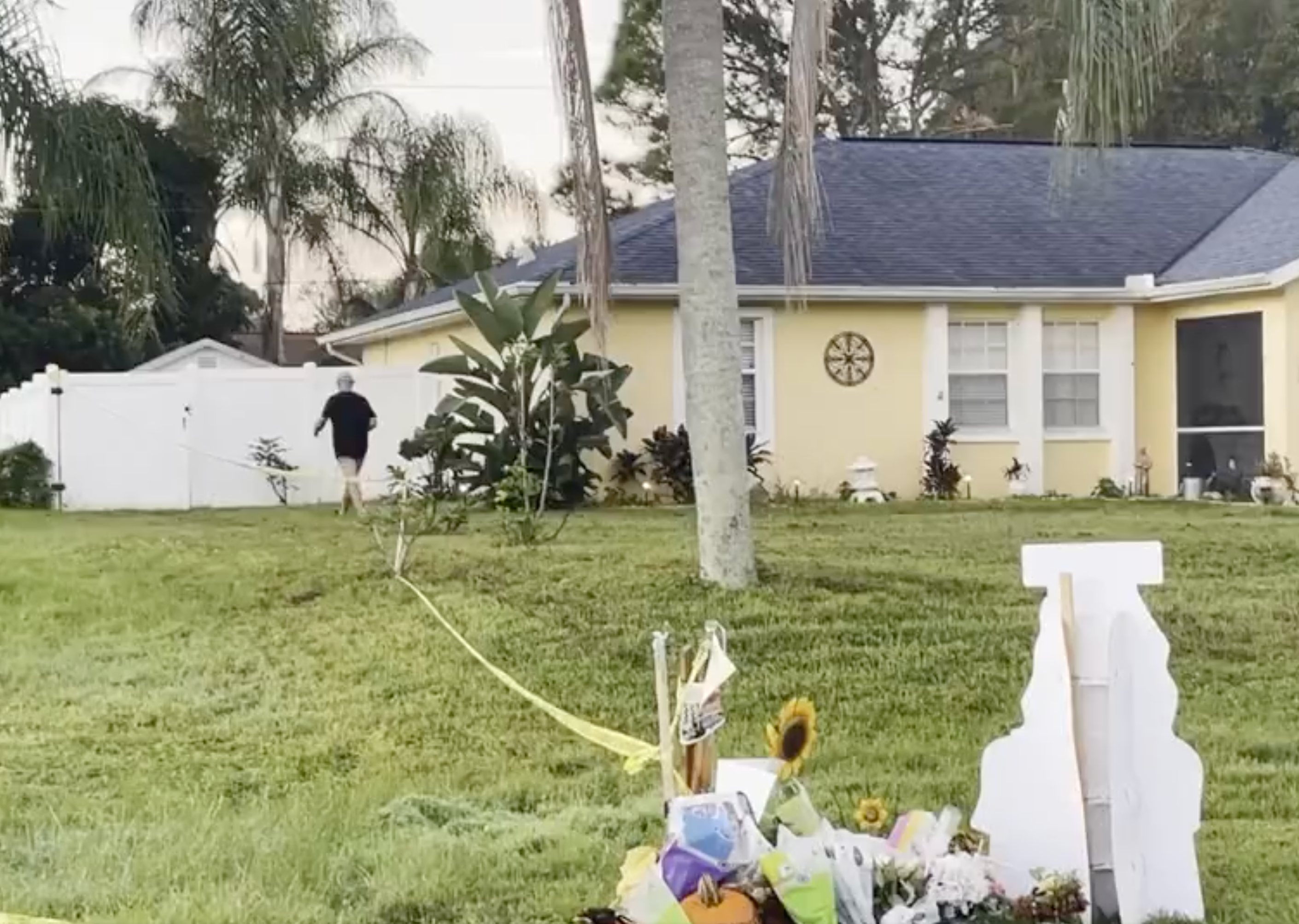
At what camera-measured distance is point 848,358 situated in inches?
741

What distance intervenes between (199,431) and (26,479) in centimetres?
205

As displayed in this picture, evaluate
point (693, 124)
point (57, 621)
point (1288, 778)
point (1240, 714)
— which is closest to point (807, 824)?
point (1288, 778)

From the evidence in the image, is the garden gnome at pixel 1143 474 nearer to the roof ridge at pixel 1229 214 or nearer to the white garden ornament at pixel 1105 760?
the roof ridge at pixel 1229 214

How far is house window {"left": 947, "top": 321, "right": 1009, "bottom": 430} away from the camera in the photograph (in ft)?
63.3

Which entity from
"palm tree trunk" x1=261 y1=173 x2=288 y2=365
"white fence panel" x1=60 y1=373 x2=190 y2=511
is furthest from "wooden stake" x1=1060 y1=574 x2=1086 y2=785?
"palm tree trunk" x1=261 y1=173 x2=288 y2=365

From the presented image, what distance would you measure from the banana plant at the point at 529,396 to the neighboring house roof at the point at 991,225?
1565mm

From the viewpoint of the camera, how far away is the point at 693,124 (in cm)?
1038

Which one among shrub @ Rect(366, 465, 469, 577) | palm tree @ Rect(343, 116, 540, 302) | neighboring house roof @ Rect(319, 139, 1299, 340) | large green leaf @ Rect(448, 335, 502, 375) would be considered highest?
palm tree @ Rect(343, 116, 540, 302)

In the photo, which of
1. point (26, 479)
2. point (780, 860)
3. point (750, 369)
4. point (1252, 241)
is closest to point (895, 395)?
point (750, 369)

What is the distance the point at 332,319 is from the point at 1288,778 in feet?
110

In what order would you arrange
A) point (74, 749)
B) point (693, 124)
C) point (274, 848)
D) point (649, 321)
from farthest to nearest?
point (649, 321) < point (693, 124) < point (74, 749) < point (274, 848)

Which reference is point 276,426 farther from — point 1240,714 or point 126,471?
point 1240,714

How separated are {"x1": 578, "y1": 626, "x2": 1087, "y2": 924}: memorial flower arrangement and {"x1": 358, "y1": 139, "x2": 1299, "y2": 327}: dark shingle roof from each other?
42.5 feet

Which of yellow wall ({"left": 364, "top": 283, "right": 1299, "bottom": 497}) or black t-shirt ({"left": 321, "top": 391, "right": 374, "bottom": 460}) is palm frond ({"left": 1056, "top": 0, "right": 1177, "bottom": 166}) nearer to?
yellow wall ({"left": 364, "top": 283, "right": 1299, "bottom": 497})
